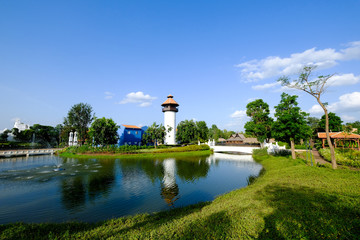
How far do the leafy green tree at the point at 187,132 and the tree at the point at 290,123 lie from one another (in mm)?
31320

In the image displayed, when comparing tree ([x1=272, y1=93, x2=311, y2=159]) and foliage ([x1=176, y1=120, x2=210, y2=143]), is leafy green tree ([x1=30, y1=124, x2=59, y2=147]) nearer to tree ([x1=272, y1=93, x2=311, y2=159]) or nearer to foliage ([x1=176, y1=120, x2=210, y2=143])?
foliage ([x1=176, y1=120, x2=210, y2=143])

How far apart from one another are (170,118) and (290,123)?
33320 millimetres

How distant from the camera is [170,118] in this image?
51094 mm

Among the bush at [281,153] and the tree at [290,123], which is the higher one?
the tree at [290,123]

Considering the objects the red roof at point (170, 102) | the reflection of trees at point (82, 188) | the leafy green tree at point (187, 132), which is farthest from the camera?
the leafy green tree at point (187, 132)

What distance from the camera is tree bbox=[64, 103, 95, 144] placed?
5022 cm

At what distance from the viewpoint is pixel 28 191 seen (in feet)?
45.6

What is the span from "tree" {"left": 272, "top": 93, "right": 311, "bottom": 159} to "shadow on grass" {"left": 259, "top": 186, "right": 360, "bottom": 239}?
711 inches

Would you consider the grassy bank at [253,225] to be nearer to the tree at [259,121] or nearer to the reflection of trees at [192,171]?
the reflection of trees at [192,171]

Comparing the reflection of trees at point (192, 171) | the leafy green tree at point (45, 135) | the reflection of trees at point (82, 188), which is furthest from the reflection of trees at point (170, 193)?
the leafy green tree at point (45, 135)

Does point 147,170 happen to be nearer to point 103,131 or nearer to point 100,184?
point 100,184

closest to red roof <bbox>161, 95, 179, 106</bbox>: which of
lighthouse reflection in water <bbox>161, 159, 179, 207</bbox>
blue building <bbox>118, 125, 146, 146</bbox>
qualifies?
blue building <bbox>118, 125, 146, 146</bbox>

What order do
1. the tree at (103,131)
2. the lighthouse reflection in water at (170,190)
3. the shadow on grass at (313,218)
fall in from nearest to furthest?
the shadow on grass at (313,218)
the lighthouse reflection in water at (170,190)
the tree at (103,131)

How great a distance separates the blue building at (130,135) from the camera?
50.6 meters
